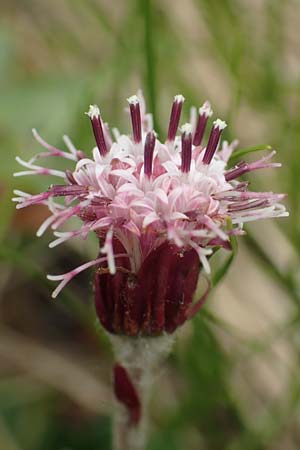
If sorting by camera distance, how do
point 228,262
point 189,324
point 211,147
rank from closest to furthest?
point 211,147 → point 228,262 → point 189,324

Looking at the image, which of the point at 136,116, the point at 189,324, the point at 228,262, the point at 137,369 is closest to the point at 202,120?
the point at 136,116

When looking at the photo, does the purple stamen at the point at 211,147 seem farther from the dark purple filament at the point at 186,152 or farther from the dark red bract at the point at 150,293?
the dark red bract at the point at 150,293

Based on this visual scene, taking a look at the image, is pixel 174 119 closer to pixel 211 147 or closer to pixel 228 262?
pixel 211 147

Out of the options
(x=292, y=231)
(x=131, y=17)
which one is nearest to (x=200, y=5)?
(x=131, y=17)

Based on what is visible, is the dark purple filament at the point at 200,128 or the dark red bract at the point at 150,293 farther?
the dark purple filament at the point at 200,128

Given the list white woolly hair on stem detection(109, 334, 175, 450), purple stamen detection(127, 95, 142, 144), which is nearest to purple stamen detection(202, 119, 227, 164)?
purple stamen detection(127, 95, 142, 144)

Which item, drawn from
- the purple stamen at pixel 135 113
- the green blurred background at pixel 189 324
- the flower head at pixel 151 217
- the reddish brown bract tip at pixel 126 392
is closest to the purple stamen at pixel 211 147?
the flower head at pixel 151 217
